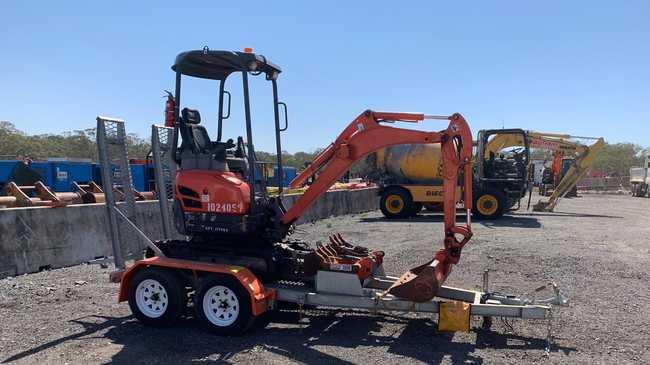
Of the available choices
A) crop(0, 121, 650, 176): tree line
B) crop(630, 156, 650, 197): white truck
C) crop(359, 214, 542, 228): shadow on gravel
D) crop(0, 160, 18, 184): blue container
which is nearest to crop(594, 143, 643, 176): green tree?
crop(0, 121, 650, 176): tree line

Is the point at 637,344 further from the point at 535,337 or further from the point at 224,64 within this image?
the point at 224,64

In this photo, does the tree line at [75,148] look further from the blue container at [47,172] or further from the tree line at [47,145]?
the blue container at [47,172]

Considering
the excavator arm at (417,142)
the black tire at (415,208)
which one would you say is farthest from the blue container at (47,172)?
the excavator arm at (417,142)

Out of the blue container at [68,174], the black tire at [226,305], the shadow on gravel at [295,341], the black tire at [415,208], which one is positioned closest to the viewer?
the shadow on gravel at [295,341]

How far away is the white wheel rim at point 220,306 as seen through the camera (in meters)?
6.14

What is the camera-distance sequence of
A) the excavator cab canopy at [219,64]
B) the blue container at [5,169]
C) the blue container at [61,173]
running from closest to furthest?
the excavator cab canopy at [219,64], the blue container at [5,169], the blue container at [61,173]

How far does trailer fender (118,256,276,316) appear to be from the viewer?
5.99 meters

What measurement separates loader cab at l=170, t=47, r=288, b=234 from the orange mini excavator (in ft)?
0.04

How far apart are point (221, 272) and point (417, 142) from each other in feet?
9.00

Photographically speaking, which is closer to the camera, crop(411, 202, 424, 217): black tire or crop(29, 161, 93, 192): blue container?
crop(411, 202, 424, 217): black tire

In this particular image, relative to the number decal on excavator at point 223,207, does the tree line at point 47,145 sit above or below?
above

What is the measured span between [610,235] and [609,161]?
63.6 m

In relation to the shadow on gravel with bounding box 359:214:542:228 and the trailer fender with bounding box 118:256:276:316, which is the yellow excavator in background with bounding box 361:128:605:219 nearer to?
the shadow on gravel with bounding box 359:214:542:228

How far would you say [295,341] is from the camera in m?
6.00
